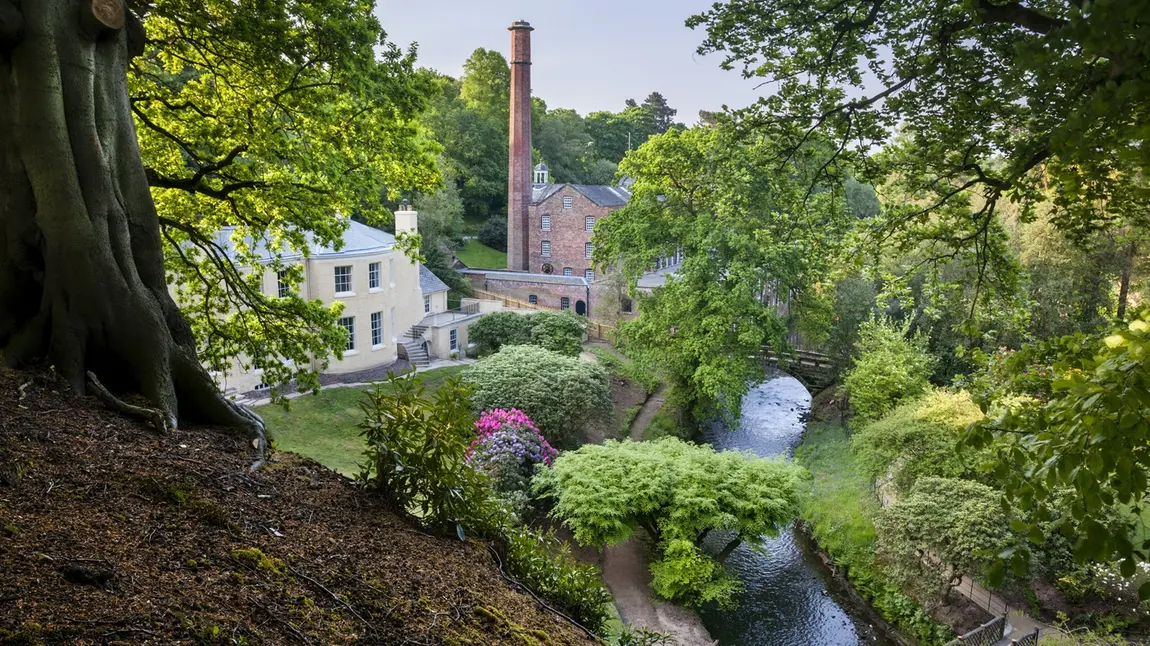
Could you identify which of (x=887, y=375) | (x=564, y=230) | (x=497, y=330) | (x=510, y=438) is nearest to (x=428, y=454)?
(x=510, y=438)

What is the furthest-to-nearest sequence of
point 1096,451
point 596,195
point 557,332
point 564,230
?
point 564,230, point 596,195, point 557,332, point 1096,451

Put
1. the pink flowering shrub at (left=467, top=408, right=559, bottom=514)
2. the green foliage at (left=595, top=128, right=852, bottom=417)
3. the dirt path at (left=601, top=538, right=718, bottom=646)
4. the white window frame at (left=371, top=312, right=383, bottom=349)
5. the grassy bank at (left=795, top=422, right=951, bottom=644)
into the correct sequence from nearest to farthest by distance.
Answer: the dirt path at (left=601, top=538, right=718, bottom=646), the grassy bank at (left=795, top=422, right=951, bottom=644), the pink flowering shrub at (left=467, top=408, right=559, bottom=514), the green foliage at (left=595, top=128, right=852, bottom=417), the white window frame at (left=371, top=312, right=383, bottom=349)

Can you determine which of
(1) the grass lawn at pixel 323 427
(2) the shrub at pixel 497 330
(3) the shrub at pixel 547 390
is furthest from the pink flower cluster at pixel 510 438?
(2) the shrub at pixel 497 330

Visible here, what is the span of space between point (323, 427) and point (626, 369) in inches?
475

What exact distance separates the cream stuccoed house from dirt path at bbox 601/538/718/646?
43.2ft

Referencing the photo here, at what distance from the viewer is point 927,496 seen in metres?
14.2

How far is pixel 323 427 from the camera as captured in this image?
22.0 meters

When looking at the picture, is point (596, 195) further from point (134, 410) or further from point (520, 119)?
point (134, 410)

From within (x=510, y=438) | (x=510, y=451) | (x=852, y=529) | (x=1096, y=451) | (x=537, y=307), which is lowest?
(x=852, y=529)

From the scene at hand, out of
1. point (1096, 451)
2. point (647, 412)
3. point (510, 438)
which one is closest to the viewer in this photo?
point (1096, 451)

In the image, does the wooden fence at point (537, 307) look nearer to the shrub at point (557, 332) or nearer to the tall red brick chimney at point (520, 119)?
the shrub at point (557, 332)

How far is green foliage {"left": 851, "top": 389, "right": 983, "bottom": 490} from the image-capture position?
624 inches

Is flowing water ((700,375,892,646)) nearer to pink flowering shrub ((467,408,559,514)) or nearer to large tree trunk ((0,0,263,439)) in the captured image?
pink flowering shrub ((467,408,559,514))

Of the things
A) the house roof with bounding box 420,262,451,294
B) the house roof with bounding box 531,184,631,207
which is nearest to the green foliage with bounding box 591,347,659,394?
the house roof with bounding box 420,262,451,294
